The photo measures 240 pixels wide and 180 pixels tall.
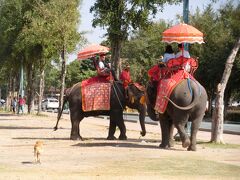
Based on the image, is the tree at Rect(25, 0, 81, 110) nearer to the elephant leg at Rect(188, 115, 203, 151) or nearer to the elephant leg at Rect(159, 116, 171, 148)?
the elephant leg at Rect(159, 116, 171, 148)

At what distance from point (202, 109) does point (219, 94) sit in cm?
329

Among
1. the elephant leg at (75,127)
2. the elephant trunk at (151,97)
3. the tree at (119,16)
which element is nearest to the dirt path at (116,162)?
the elephant trunk at (151,97)

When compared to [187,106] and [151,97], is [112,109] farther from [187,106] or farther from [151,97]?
[187,106]

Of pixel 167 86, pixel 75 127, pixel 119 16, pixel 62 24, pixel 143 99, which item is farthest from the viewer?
pixel 62 24

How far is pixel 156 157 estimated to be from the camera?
45.7 feet

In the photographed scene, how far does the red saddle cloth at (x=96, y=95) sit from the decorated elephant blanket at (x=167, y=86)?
338cm

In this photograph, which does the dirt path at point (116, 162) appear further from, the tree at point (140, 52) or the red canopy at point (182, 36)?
the tree at point (140, 52)

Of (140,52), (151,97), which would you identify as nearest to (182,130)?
(151,97)

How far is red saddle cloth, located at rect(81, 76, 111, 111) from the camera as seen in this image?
1945 centimetres

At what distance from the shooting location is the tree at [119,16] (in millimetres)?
26234

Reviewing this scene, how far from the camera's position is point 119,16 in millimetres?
26484

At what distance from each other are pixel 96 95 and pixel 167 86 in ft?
13.6

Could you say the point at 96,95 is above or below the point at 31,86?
below

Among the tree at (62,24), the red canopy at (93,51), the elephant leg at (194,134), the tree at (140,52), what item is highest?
the tree at (140,52)
